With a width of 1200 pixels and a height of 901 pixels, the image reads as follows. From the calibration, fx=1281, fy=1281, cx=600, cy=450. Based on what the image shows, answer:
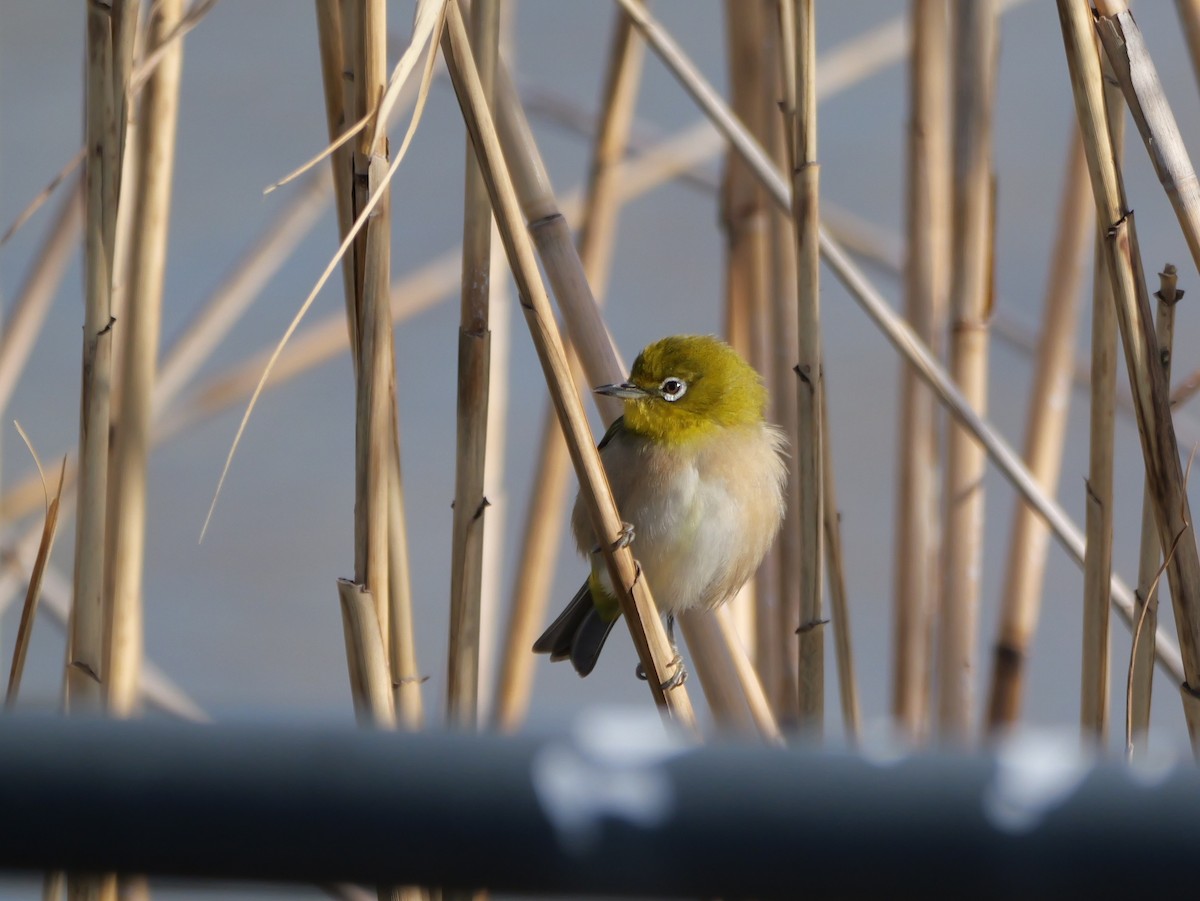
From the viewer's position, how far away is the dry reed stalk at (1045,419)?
190cm

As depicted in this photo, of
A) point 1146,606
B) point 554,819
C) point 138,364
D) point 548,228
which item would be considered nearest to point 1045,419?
point 1146,606

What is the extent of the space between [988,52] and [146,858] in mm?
1644

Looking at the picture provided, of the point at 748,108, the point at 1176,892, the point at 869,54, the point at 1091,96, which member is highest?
the point at 869,54

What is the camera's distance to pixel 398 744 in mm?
333

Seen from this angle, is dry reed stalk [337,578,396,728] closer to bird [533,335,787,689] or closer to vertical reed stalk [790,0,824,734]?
vertical reed stalk [790,0,824,734]

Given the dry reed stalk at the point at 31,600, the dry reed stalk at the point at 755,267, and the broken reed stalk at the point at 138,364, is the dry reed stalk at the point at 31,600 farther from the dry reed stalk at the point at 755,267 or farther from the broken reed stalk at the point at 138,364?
the dry reed stalk at the point at 755,267

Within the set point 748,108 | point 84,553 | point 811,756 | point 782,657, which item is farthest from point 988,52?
point 811,756

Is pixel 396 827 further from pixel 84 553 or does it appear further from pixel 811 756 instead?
pixel 84 553

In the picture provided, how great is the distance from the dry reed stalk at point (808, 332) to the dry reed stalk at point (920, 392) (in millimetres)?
540

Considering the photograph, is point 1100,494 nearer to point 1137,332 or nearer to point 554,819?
point 1137,332

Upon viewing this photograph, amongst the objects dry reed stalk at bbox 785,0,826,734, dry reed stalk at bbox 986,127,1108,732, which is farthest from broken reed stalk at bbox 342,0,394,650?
dry reed stalk at bbox 986,127,1108,732

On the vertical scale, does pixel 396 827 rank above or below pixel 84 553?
below

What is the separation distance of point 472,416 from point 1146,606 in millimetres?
718

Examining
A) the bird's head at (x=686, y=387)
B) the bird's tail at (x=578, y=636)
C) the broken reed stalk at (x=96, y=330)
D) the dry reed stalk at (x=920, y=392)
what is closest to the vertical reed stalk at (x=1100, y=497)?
the dry reed stalk at (x=920, y=392)
